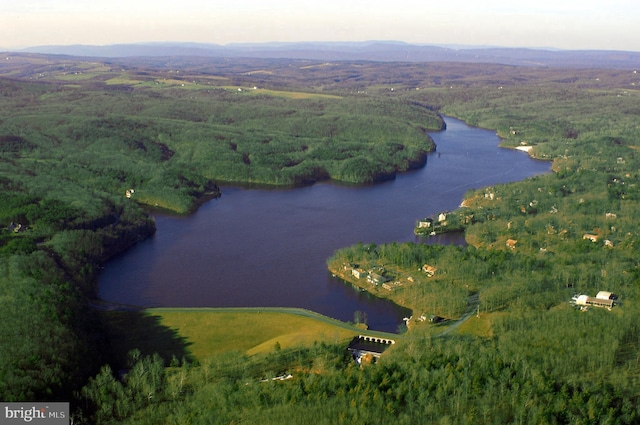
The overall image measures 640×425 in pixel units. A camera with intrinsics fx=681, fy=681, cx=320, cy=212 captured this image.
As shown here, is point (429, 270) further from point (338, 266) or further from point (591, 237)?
point (591, 237)

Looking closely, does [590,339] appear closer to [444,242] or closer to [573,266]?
[573,266]

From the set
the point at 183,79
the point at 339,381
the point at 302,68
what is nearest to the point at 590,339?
the point at 339,381

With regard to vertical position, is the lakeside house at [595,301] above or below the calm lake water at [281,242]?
above

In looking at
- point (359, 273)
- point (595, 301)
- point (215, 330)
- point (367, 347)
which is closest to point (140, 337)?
point (215, 330)

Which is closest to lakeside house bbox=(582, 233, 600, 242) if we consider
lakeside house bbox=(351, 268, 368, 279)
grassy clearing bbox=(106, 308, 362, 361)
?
lakeside house bbox=(351, 268, 368, 279)

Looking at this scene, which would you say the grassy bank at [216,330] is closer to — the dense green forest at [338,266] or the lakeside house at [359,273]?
the dense green forest at [338,266]

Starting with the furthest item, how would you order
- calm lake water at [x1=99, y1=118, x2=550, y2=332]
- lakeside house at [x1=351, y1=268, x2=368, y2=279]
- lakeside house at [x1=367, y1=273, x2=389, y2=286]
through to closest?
lakeside house at [x1=351, y1=268, x2=368, y2=279], lakeside house at [x1=367, y1=273, x2=389, y2=286], calm lake water at [x1=99, y1=118, x2=550, y2=332]

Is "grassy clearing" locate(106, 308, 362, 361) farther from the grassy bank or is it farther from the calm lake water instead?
the calm lake water

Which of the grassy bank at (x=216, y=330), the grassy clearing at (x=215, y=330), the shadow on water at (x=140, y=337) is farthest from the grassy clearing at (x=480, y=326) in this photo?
the shadow on water at (x=140, y=337)
